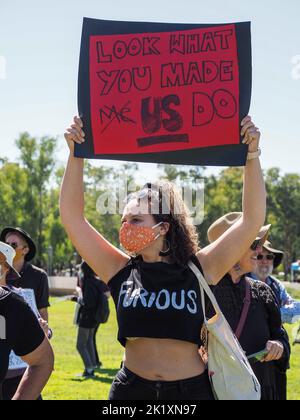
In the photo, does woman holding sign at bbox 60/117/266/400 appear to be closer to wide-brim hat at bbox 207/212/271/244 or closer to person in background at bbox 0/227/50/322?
wide-brim hat at bbox 207/212/271/244

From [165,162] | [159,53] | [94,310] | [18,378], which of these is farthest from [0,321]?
[94,310]

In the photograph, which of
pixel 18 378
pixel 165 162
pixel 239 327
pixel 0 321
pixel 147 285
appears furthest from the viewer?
pixel 18 378

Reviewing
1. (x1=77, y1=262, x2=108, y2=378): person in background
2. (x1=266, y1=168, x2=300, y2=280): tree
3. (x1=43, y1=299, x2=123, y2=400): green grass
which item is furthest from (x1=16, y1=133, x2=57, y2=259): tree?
(x1=77, y1=262, x2=108, y2=378): person in background

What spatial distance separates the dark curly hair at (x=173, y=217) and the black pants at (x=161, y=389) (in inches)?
25.4

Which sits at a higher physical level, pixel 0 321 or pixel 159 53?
pixel 159 53

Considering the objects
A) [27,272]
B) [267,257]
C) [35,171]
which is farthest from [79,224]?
[35,171]

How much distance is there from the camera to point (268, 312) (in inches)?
185

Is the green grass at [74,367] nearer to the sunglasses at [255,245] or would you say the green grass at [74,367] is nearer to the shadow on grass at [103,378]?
the shadow on grass at [103,378]

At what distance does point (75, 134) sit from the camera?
364 cm

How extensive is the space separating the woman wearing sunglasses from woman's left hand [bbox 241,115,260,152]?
1348mm

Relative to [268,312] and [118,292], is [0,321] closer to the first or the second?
[118,292]

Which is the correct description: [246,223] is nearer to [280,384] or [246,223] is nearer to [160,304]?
[160,304]

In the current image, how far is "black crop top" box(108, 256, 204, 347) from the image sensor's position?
3.34 meters
